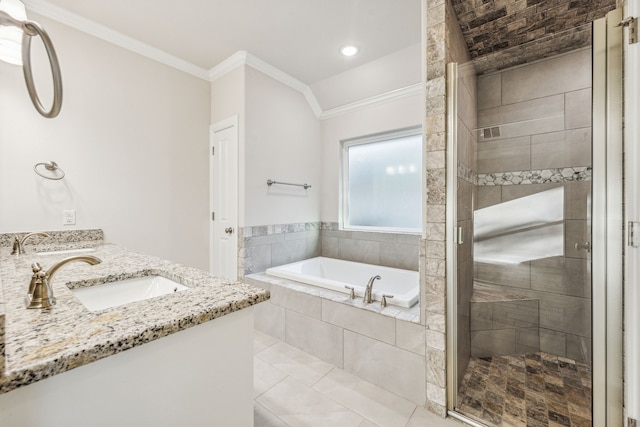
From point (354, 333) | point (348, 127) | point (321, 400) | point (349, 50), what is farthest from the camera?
point (348, 127)

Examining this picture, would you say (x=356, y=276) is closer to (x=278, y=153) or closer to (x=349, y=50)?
(x=278, y=153)

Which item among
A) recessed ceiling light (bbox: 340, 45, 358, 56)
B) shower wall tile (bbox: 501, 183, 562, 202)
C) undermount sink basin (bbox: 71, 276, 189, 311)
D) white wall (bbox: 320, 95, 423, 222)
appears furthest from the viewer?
white wall (bbox: 320, 95, 423, 222)

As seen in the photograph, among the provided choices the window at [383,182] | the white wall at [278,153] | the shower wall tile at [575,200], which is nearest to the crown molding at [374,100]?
the white wall at [278,153]

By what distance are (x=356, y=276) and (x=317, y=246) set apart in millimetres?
708

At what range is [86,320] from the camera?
0.67 meters

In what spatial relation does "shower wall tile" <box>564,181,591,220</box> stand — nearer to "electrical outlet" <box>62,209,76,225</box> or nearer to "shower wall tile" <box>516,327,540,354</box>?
"shower wall tile" <box>516,327,540,354</box>

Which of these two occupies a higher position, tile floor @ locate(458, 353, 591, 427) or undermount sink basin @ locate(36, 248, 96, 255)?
undermount sink basin @ locate(36, 248, 96, 255)

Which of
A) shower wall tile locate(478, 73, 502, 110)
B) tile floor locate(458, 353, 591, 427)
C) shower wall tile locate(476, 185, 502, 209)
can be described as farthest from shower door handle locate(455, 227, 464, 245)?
shower wall tile locate(478, 73, 502, 110)

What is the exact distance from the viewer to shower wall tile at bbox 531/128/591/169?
198 centimetres

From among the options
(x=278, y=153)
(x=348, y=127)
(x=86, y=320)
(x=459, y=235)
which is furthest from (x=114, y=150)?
(x=459, y=235)

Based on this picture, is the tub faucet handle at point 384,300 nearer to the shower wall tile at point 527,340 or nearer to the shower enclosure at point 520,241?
the shower enclosure at point 520,241

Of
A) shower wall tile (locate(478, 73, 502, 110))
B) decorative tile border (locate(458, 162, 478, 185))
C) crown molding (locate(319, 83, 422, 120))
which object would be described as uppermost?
crown molding (locate(319, 83, 422, 120))

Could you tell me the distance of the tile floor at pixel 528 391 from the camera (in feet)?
4.96

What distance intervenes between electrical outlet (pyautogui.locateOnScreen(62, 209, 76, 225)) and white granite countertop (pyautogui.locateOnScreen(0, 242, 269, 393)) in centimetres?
122
